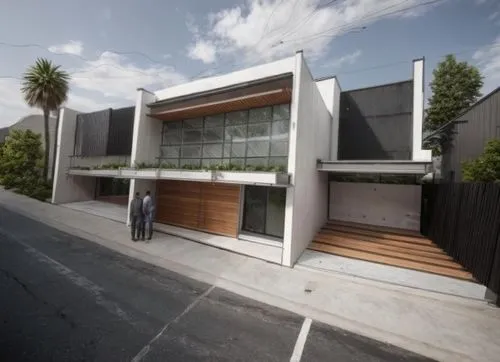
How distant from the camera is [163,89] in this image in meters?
12.2

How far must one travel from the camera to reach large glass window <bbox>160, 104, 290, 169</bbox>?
9.37 m

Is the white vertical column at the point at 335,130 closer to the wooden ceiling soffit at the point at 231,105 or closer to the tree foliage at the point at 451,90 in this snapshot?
the wooden ceiling soffit at the point at 231,105

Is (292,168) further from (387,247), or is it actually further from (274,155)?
(387,247)

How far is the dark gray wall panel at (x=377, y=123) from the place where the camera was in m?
10.8

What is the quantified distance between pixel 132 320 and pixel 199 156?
7948 millimetres

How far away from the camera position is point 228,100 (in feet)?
30.4

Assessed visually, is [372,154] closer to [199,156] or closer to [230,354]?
[199,156]

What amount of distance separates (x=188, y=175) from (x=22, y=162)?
19.2 m

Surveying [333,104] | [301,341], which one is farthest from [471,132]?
[301,341]

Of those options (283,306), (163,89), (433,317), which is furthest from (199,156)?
(433,317)

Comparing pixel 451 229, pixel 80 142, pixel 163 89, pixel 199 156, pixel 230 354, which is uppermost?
pixel 163 89

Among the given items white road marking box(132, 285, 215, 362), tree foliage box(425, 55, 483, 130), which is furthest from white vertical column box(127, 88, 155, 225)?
tree foliage box(425, 55, 483, 130)

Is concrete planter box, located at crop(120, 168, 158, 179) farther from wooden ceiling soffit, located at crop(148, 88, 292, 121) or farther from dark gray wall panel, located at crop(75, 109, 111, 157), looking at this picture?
dark gray wall panel, located at crop(75, 109, 111, 157)

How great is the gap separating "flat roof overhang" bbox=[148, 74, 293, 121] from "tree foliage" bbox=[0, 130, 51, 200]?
14867 mm
